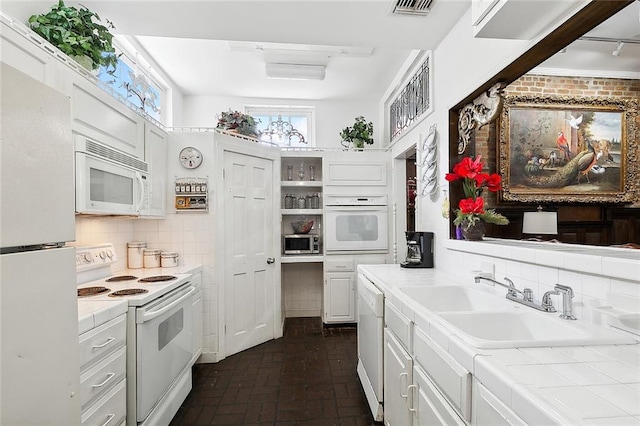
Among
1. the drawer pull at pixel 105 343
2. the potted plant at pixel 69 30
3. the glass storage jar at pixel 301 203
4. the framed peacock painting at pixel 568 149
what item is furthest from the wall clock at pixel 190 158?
the framed peacock painting at pixel 568 149

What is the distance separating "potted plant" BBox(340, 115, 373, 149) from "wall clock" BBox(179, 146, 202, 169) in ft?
6.13

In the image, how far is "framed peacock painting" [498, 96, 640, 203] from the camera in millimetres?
2363

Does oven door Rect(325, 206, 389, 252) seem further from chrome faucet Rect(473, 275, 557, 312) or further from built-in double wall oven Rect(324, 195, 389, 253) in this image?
chrome faucet Rect(473, 275, 557, 312)

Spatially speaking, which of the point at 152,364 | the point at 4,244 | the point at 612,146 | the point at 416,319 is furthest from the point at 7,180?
the point at 612,146

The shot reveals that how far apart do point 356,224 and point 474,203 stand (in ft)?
6.52

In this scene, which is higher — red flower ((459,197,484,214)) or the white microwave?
the white microwave

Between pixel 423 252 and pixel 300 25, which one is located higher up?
pixel 300 25

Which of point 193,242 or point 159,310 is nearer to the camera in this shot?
point 159,310

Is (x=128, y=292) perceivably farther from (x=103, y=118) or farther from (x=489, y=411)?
(x=489, y=411)

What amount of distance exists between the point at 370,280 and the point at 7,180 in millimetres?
2097

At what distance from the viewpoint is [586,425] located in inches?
24.0

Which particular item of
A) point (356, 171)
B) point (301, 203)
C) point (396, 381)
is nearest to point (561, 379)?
point (396, 381)

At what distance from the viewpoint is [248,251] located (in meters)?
3.37

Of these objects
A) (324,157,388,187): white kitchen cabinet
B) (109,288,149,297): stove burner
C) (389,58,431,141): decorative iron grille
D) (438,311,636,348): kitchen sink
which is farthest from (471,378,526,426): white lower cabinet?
(324,157,388,187): white kitchen cabinet
